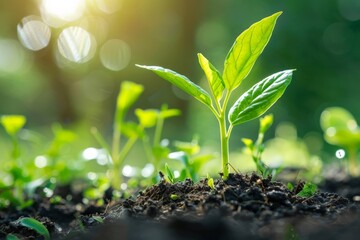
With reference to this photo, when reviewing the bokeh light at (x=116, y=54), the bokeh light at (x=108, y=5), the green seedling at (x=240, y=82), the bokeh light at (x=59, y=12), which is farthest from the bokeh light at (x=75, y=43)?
the green seedling at (x=240, y=82)

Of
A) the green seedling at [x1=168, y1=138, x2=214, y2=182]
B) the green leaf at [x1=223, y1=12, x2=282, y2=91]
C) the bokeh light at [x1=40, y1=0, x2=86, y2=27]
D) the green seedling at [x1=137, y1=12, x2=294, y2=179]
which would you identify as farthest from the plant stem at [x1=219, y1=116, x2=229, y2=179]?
the bokeh light at [x1=40, y1=0, x2=86, y2=27]

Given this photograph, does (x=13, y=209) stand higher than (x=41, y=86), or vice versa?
(x=41, y=86)

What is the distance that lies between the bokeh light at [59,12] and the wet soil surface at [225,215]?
34.3 ft

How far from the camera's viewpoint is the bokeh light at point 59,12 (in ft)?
38.0

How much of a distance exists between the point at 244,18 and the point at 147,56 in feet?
10.1

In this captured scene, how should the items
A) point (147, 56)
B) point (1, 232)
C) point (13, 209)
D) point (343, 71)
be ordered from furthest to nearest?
point (147, 56), point (343, 71), point (13, 209), point (1, 232)

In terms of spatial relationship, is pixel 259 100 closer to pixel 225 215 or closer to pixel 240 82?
pixel 240 82

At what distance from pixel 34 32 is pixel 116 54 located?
1.98 metres

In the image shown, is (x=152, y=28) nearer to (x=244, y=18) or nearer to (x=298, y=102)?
(x=244, y=18)

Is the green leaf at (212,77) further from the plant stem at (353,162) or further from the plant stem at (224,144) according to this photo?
the plant stem at (353,162)

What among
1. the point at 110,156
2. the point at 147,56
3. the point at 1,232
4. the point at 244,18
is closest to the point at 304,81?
the point at 244,18

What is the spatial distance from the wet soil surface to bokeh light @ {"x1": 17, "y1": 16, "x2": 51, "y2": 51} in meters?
10.7

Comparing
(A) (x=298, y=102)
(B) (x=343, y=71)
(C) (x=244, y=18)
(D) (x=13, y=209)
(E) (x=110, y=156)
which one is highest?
(C) (x=244, y=18)

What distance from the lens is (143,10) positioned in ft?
38.7
